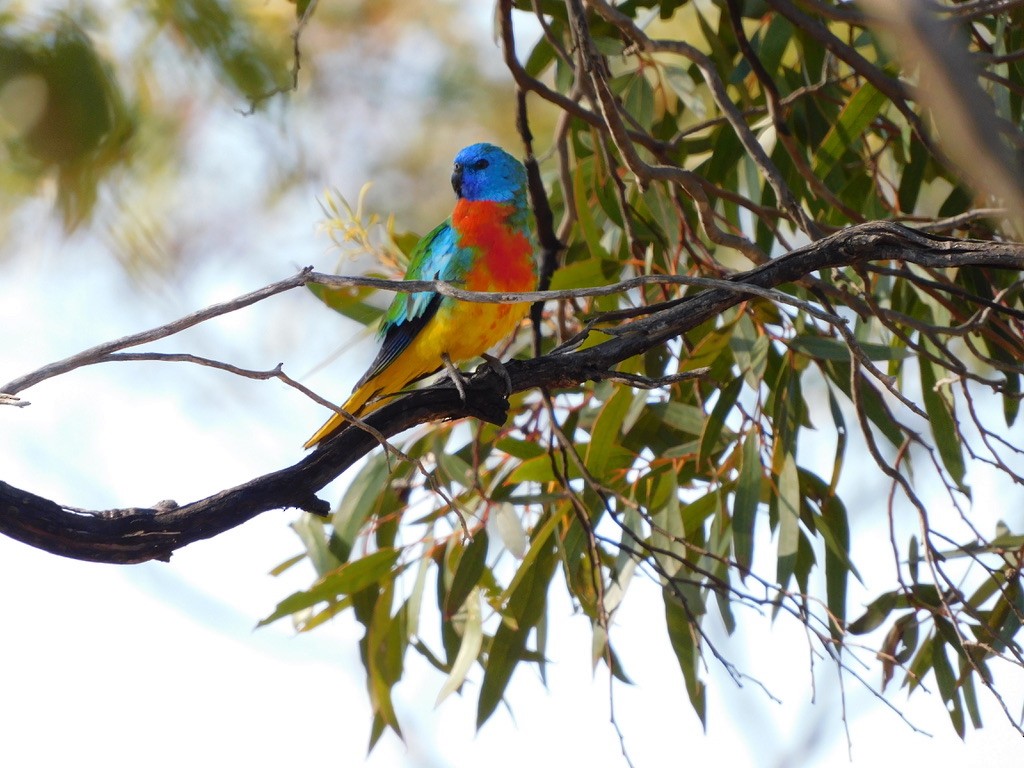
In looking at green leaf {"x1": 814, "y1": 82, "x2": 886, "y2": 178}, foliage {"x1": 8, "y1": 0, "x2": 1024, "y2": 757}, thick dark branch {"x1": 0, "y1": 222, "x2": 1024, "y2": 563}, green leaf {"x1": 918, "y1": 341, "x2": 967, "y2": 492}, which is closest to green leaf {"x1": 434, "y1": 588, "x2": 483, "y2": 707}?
foliage {"x1": 8, "y1": 0, "x2": 1024, "y2": 757}

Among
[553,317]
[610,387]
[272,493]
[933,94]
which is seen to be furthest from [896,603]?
[933,94]

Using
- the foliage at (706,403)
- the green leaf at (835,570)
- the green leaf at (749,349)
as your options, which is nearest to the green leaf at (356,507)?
the foliage at (706,403)

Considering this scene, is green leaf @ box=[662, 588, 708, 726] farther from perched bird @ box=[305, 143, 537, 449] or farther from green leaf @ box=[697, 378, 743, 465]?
perched bird @ box=[305, 143, 537, 449]

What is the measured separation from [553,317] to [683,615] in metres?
1.04

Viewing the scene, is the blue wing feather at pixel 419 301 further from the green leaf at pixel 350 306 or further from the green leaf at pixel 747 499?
the green leaf at pixel 747 499

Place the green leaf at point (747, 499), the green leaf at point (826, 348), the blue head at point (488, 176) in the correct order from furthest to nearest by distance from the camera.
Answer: the blue head at point (488, 176) → the green leaf at point (747, 499) → the green leaf at point (826, 348)

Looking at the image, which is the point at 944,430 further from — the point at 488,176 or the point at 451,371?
the point at 488,176

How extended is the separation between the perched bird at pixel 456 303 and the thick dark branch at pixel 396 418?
608 millimetres

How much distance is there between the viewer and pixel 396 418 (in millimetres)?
1931

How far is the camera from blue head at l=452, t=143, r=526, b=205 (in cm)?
320

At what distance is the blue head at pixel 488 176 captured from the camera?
10.5ft

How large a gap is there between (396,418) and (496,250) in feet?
3.62

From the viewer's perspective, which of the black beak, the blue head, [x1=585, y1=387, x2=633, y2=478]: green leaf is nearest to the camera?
[x1=585, y1=387, x2=633, y2=478]: green leaf

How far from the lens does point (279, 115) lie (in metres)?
2.88
